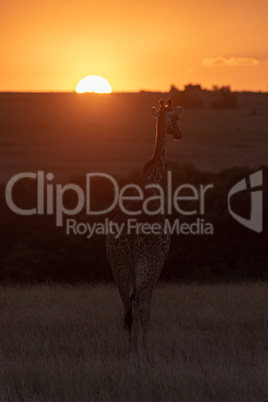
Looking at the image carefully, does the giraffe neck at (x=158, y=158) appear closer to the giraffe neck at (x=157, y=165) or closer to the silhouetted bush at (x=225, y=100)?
the giraffe neck at (x=157, y=165)

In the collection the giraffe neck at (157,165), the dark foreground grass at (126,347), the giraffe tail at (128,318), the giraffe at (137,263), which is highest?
the giraffe neck at (157,165)

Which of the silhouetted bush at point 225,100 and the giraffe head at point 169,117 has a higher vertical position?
the silhouetted bush at point 225,100

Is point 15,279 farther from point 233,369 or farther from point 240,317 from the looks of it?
point 233,369

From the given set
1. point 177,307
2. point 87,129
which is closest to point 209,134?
point 87,129

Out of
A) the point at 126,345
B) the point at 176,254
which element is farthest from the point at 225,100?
the point at 126,345

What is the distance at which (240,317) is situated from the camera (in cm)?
1165

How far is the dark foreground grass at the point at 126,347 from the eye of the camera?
7922 mm

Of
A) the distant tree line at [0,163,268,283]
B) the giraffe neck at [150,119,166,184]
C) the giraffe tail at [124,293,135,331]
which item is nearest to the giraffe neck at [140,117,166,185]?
the giraffe neck at [150,119,166,184]

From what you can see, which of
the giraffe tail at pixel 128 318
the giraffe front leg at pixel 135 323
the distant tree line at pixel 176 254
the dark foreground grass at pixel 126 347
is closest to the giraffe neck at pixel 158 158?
the giraffe tail at pixel 128 318

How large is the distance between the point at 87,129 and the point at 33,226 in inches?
1487

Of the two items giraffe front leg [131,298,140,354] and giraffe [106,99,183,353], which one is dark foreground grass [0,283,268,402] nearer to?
giraffe front leg [131,298,140,354]

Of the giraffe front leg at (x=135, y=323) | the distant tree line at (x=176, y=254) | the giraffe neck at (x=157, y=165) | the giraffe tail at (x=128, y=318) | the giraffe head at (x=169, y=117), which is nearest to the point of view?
the giraffe front leg at (x=135, y=323)

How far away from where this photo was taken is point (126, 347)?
10.1 m

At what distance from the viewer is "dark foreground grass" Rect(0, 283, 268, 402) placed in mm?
→ 7922
